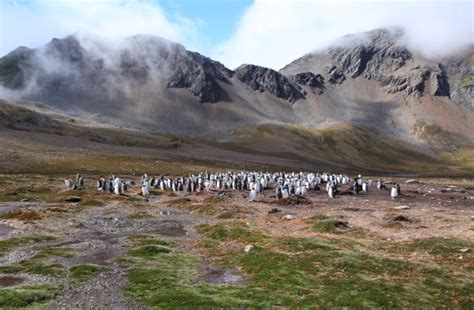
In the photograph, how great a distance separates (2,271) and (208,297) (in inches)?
527

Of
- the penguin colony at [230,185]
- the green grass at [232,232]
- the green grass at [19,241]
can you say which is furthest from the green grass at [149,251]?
the penguin colony at [230,185]

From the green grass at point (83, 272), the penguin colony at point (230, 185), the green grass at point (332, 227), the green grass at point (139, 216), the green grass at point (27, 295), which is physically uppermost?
the penguin colony at point (230, 185)

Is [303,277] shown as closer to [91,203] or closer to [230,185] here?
[91,203]

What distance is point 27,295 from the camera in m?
22.7

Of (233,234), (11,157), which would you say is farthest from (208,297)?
(11,157)

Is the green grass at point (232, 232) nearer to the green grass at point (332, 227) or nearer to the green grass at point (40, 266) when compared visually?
the green grass at point (332, 227)

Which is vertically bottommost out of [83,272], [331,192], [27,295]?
[27,295]

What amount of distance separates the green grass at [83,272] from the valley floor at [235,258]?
0.06 m

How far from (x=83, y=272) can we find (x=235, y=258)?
949 centimetres

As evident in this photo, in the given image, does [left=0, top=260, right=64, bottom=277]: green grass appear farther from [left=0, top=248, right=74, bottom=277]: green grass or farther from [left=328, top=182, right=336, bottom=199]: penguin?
[left=328, top=182, right=336, bottom=199]: penguin

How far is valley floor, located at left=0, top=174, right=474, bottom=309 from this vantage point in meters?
22.8

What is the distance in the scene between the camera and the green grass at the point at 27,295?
853 inches

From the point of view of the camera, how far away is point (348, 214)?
161 feet

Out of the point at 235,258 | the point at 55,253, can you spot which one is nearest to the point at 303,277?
the point at 235,258
